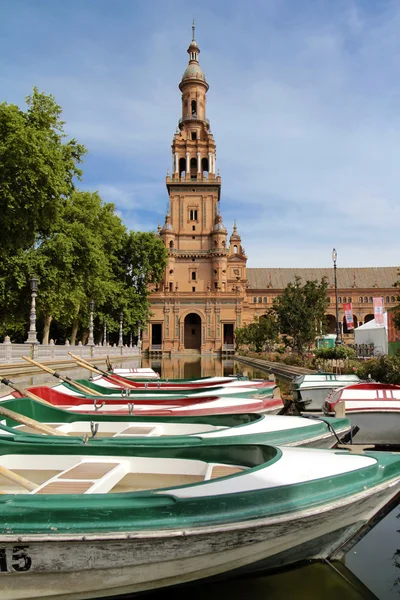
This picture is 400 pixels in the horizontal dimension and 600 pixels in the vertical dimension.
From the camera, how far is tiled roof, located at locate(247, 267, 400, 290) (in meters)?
91.7

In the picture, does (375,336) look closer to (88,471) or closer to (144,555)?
(88,471)

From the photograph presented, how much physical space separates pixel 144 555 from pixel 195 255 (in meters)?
68.5

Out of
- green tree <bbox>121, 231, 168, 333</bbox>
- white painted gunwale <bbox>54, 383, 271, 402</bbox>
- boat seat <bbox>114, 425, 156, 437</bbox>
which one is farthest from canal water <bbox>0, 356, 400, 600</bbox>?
green tree <bbox>121, 231, 168, 333</bbox>

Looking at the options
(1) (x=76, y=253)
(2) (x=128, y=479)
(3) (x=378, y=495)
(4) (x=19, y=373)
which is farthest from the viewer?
(1) (x=76, y=253)

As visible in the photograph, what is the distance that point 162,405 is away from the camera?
10289 millimetres

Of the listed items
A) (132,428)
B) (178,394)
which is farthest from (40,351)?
(132,428)

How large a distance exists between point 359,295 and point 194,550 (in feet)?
300

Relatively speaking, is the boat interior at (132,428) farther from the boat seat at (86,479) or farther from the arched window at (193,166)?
the arched window at (193,166)

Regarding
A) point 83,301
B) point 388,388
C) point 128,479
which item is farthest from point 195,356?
point 128,479

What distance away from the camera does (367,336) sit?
1227 inches

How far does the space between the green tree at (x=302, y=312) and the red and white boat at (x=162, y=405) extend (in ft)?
67.2

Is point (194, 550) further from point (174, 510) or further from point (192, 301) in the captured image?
point (192, 301)

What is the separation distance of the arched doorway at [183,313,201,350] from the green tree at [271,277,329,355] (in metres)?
40.3

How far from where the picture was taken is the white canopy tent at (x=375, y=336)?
90.4 ft
